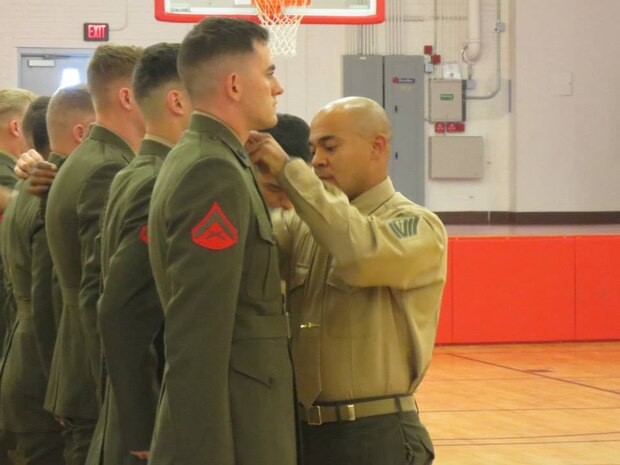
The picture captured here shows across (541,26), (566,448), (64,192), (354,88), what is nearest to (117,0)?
(354,88)

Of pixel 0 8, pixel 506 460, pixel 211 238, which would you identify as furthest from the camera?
pixel 0 8

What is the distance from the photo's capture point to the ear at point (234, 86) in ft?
8.14

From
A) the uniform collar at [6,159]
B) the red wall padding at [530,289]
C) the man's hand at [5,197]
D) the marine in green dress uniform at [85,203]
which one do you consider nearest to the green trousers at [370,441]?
the marine in green dress uniform at [85,203]

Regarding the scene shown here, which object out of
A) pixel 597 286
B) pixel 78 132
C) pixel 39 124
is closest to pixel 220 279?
pixel 78 132

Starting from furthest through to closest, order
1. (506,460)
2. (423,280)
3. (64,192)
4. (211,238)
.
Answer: (506,460), (64,192), (423,280), (211,238)

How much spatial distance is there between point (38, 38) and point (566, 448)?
33.2 ft

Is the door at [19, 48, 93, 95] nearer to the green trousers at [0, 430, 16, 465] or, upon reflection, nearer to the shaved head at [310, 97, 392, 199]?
the green trousers at [0, 430, 16, 465]

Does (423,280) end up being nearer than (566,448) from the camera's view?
Yes

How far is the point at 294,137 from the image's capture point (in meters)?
3.39

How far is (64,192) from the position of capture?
348 centimetres

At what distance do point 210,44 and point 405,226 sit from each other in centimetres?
73

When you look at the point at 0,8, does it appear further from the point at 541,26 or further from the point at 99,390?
the point at 99,390

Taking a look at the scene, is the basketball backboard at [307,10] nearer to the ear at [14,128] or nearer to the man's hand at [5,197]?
the ear at [14,128]

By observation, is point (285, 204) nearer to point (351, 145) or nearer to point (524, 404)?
point (351, 145)
